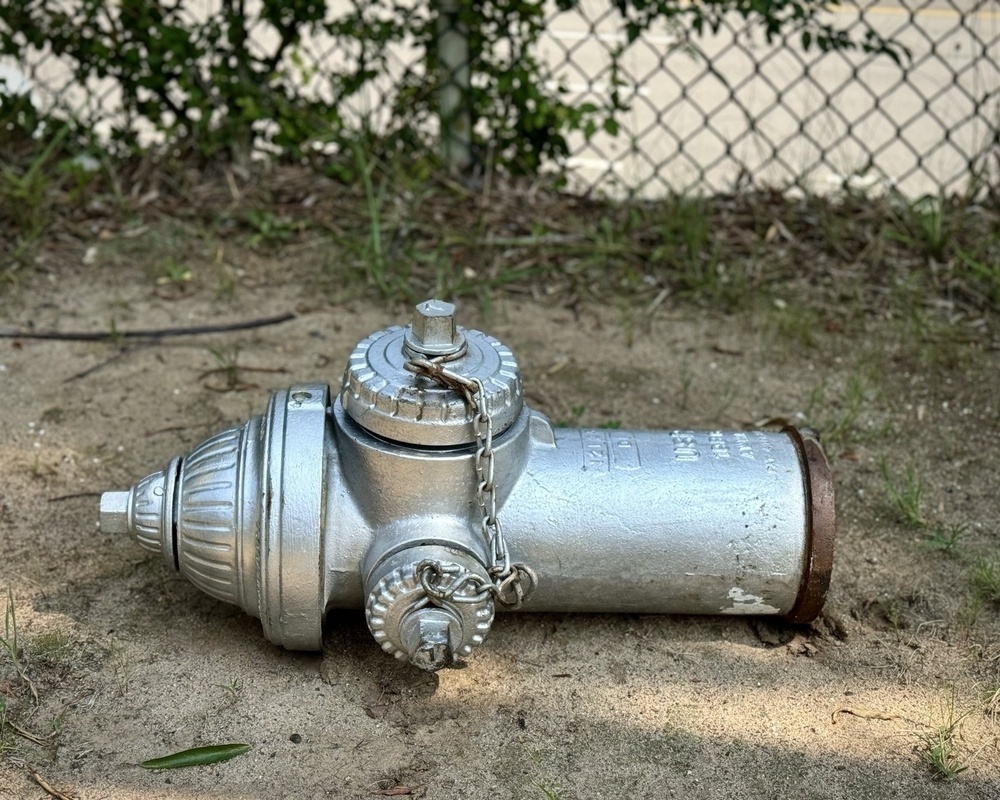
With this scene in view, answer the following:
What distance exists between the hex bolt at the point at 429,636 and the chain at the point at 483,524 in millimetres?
27

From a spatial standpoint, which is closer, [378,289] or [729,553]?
[729,553]

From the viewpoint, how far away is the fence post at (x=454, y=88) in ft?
11.5

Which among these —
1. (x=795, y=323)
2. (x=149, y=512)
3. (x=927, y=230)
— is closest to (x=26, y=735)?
(x=149, y=512)

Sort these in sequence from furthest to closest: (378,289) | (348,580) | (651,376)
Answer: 1. (378,289)
2. (651,376)
3. (348,580)

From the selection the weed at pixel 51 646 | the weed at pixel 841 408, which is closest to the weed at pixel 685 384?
the weed at pixel 841 408

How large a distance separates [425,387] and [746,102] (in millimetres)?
4603

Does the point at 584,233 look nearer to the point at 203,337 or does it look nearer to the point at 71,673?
the point at 203,337

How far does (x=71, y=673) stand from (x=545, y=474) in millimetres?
792

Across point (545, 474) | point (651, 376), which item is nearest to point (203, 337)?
point (651, 376)

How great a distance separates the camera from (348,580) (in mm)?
1905

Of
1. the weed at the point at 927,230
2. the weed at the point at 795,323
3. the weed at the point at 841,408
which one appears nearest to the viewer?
the weed at the point at 841,408

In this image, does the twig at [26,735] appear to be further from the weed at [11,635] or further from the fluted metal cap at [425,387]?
the fluted metal cap at [425,387]

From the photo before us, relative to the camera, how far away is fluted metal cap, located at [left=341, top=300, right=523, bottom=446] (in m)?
1.81

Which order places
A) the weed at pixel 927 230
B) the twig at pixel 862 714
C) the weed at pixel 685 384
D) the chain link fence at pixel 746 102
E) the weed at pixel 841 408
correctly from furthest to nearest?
the chain link fence at pixel 746 102, the weed at pixel 927 230, the weed at pixel 685 384, the weed at pixel 841 408, the twig at pixel 862 714
